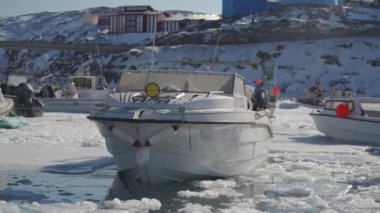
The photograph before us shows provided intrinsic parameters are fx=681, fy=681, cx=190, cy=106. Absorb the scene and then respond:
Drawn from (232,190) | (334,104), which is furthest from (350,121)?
(232,190)

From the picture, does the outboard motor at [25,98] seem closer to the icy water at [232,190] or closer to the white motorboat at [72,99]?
the white motorboat at [72,99]

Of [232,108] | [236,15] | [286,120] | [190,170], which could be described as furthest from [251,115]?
[236,15]

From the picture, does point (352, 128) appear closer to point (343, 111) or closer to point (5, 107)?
point (343, 111)

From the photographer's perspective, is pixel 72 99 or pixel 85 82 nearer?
pixel 72 99

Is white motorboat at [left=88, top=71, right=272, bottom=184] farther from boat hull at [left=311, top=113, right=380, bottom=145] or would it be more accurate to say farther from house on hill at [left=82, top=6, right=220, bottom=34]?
house on hill at [left=82, top=6, right=220, bottom=34]

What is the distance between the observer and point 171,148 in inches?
404

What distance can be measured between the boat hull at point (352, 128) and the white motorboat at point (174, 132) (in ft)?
33.3

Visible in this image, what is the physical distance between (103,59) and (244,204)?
73.9 m

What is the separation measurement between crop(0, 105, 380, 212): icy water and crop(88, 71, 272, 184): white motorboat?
35 cm

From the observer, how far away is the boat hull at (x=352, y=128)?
827 inches

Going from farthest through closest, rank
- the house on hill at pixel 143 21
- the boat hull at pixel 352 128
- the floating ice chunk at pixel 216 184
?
the house on hill at pixel 143 21
the boat hull at pixel 352 128
the floating ice chunk at pixel 216 184

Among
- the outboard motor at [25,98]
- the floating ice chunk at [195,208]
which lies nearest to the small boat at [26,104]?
the outboard motor at [25,98]

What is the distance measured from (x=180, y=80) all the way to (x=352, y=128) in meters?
10.5

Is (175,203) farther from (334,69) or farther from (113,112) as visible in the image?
(334,69)
